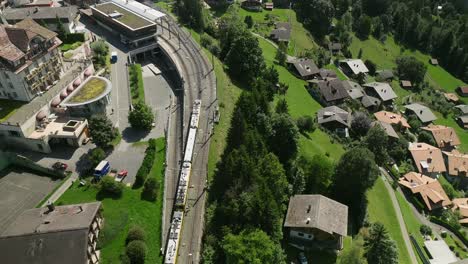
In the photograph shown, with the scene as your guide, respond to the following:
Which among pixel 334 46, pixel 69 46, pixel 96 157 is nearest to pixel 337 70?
pixel 334 46

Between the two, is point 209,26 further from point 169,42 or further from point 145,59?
point 145,59

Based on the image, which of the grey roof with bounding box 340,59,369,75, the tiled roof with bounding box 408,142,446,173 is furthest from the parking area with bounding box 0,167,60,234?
the grey roof with bounding box 340,59,369,75

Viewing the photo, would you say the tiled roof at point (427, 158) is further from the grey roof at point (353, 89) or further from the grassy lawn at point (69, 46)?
the grassy lawn at point (69, 46)

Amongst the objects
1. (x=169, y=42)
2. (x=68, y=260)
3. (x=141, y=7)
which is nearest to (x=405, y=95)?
(x=169, y=42)

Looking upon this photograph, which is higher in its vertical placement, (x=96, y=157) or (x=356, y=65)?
(x=96, y=157)

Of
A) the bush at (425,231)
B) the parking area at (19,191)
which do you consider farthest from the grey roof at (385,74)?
the parking area at (19,191)

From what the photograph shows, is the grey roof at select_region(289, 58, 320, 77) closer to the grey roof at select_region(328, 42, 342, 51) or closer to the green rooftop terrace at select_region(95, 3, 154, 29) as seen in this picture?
the grey roof at select_region(328, 42, 342, 51)

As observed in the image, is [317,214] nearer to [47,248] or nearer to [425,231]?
[425,231]
